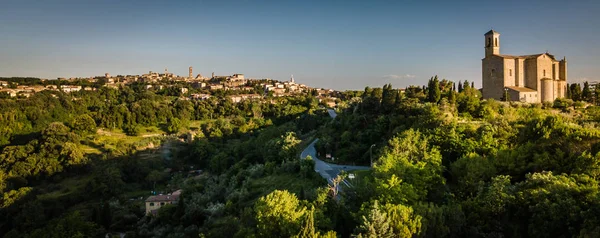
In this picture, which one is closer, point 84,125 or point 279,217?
point 279,217

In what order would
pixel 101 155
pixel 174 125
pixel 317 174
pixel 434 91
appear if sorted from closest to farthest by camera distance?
1. pixel 317 174
2. pixel 434 91
3. pixel 101 155
4. pixel 174 125

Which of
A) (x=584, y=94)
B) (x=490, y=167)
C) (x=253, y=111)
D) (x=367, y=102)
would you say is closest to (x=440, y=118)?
(x=490, y=167)

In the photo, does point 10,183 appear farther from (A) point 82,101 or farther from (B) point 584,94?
(B) point 584,94

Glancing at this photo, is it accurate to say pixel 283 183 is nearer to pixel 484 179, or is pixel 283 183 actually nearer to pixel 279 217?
pixel 279 217

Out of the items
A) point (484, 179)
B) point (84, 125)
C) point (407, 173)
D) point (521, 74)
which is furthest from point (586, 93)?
point (84, 125)

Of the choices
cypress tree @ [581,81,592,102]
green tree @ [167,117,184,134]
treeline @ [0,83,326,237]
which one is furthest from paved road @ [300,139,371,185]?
green tree @ [167,117,184,134]

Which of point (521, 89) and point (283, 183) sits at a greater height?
point (521, 89)
